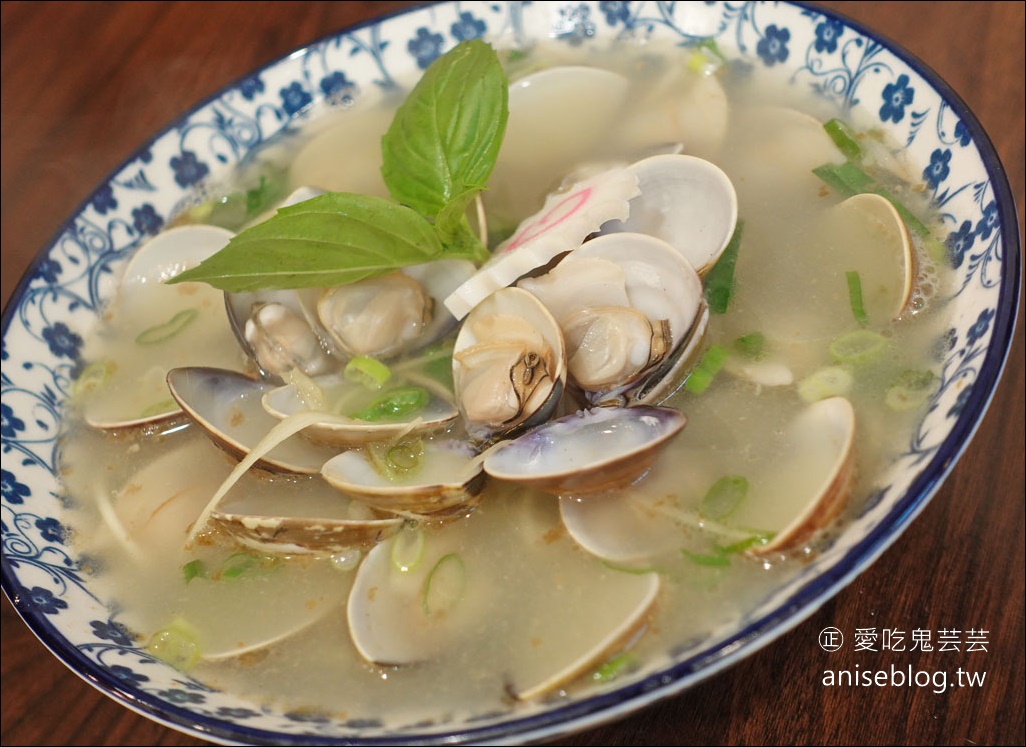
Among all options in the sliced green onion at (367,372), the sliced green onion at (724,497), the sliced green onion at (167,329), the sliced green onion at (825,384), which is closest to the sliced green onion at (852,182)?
the sliced green onion at (825,384)

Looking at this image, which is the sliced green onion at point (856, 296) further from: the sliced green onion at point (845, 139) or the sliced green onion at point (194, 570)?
the sliced green onion at point (194, 570)

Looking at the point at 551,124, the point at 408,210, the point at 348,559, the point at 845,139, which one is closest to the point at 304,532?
the point at 348,559

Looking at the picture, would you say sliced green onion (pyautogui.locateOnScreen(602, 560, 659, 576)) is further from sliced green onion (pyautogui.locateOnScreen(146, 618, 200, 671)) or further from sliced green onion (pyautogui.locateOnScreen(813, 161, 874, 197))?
sliced green onion (pyautogui.locateOnScreen(813, 161, 874, 197))

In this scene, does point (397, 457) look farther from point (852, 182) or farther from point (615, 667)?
point (852, 182)

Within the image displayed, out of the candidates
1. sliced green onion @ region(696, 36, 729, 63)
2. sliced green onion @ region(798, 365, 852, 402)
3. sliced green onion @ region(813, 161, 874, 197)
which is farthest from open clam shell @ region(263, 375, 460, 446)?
sliced green onion @ region(696, 36, 729, 63)

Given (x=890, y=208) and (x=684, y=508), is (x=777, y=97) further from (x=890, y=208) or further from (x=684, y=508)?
(x=684, y=508)

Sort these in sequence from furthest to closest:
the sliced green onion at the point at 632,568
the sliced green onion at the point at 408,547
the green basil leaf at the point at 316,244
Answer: the green basil leaf at the point at 316,244 → the sliced green onion at the point at 408,547 → the sliced green onion at the point at 632,568

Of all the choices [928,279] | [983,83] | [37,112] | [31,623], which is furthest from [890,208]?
[37,112]
